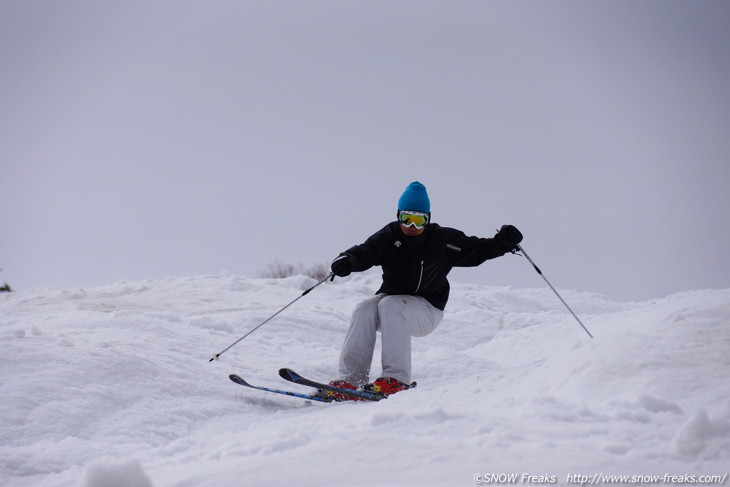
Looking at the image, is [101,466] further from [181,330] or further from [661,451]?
[181,330]

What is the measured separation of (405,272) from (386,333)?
57 cm

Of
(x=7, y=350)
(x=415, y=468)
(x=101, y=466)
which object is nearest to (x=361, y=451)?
(x=415, y=468)

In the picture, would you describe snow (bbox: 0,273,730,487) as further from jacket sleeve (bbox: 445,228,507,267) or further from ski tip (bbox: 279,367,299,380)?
jacket sleeve (bbox: 445,228,507,267)

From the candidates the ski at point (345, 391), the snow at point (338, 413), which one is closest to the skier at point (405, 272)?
the ski at point (345, 391)

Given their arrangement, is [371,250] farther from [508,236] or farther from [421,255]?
[508,236]

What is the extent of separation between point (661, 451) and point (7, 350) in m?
3.79

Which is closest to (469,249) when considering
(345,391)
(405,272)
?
(405,272)

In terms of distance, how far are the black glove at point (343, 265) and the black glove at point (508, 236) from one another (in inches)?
46.8

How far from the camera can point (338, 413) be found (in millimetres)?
3199

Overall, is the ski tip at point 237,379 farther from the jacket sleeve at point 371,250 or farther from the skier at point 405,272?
the jacket sleeve at point 371,250

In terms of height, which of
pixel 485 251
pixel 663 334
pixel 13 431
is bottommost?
pixel 13 431

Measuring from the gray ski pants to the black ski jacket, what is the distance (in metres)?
0.13

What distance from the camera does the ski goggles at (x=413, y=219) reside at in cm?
498

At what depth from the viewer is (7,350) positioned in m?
4.16
